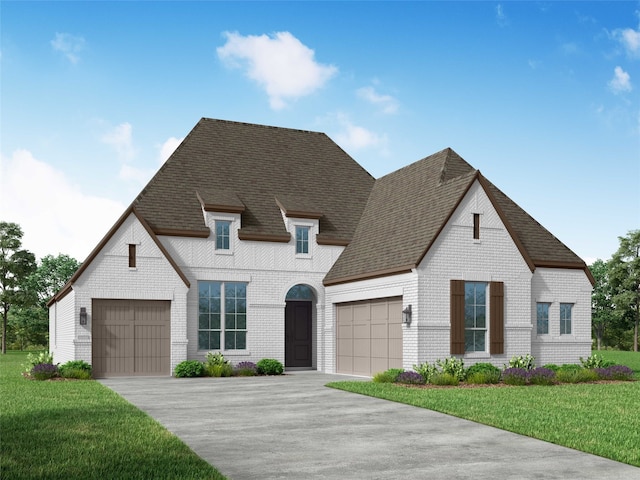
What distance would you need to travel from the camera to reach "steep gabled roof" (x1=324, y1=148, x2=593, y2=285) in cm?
2458

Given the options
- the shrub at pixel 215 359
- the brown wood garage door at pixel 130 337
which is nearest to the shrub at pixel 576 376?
the shrub at pixel 215 359

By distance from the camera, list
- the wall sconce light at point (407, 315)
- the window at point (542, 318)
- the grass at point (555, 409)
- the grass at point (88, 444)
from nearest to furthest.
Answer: the grass at point (88, 444) < the grass at point (555, 409) < the wall sconce light at point (407, 315) < the window at point (542, 318)

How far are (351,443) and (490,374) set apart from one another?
38.4ft

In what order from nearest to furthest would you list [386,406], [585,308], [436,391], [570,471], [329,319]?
1. [570,471]
2. [386,406]
3. [436,391]
4. [585,308]
5. [329,319]

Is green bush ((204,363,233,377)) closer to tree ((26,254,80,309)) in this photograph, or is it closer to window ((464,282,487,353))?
window ((464,282,487,353))

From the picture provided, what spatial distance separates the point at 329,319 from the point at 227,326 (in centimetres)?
413

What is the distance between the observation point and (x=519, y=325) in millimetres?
25156

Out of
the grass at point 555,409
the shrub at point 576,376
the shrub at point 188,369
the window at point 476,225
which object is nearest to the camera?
the grass at point 555,409

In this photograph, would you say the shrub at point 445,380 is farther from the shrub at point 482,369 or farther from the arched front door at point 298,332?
the arched front door at point 298,332

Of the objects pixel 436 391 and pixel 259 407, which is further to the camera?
pixel 436 391

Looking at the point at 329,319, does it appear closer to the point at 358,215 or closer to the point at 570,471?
the point at 358,215

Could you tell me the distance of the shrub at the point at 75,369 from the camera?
24.7m

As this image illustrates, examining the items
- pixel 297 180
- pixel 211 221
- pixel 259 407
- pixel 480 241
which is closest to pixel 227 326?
pixel 211 221

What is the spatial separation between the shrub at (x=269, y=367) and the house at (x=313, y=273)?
148 centimetres
